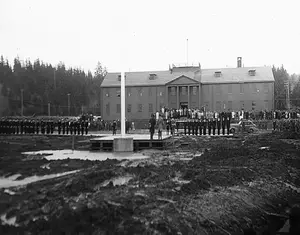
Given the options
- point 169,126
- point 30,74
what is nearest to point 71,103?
point 30,74

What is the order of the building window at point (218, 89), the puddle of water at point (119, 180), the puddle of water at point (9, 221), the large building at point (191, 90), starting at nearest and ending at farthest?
the puddle of water at point (9, 221)
the puddle of water at point (119, 180)
the large building at point (191, 90)
the building window at point (218, 89)

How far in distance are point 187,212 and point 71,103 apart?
116 meters

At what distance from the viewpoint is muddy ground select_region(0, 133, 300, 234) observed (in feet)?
28.5

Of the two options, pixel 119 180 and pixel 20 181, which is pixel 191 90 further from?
pixel 20 181

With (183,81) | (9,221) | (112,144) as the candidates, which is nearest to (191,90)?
(183,81)

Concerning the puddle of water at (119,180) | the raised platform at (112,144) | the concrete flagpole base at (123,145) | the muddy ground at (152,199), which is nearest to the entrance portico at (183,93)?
the raised platform at (112,144)

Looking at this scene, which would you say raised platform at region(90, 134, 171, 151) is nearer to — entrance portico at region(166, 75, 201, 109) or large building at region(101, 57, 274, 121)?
large building at region(101, 57, 274, 121)

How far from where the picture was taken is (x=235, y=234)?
9.78 m

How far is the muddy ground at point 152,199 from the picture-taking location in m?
8.68

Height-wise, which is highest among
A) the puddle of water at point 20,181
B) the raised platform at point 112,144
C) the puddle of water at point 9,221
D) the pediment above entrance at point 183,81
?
the pediment above entrance at point 183,81

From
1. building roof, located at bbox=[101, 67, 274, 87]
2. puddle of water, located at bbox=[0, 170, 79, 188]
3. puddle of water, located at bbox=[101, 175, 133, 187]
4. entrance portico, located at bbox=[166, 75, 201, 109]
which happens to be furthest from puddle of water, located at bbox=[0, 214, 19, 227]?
building roof, located at bbox=[101, 67, 274, 87]

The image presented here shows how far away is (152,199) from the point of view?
10.4 meters

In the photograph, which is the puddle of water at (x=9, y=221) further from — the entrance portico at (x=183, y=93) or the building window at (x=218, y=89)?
the building window at (x=218, y=89)

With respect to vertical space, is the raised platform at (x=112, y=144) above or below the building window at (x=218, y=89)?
below
